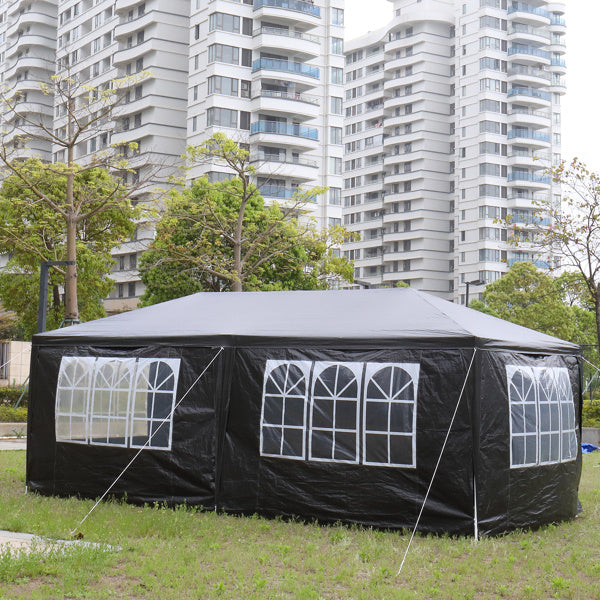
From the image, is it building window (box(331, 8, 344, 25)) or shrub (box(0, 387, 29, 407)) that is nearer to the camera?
shrub (box(0, 387, 29, 407))

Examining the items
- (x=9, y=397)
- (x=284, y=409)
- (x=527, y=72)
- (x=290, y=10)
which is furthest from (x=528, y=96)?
(x=284, y=409)

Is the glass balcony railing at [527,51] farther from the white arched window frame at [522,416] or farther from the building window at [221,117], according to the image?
the white arched window frame at [522,416]

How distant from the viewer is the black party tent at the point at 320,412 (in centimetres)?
951

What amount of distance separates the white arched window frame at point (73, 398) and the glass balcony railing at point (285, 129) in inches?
1821

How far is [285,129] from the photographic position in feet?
188

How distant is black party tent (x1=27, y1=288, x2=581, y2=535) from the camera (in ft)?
31.2

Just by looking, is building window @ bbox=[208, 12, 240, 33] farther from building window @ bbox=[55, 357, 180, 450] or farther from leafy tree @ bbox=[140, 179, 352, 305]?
building window @ bbox=[55, 357, 180, 450]

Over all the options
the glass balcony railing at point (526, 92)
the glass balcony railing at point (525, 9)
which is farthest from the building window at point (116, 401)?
the glass balcony railing at point (525, 9)

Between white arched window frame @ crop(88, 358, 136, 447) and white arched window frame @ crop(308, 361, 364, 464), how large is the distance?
2.58 meters

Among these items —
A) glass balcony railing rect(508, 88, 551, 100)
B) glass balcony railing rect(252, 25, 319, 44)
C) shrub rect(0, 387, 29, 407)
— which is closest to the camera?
shrub rect(0, 387, 29, 407)

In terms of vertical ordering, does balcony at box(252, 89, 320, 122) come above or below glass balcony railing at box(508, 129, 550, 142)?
below

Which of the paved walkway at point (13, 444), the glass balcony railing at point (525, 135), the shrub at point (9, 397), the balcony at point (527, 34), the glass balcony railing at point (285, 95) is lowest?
the paved walkway at point (13, 444)

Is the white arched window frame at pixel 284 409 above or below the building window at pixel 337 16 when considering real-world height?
below

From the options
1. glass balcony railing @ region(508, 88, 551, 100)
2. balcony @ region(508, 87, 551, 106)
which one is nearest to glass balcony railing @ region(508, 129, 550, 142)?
balcony @ region(508, 87, 551, 106)
